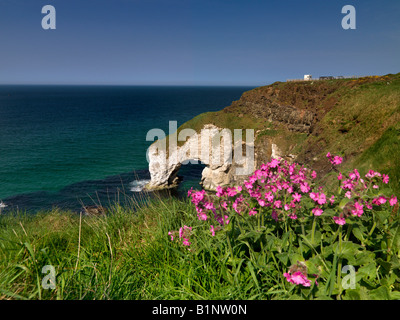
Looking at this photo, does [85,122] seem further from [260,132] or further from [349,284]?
[349,284]

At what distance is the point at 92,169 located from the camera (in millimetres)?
56312

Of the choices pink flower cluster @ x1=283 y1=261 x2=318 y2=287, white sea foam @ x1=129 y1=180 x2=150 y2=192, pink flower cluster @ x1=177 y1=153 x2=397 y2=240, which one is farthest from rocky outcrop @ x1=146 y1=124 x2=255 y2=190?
pink flower cluster @ x1=283 y1=261 x2=318 y2=287

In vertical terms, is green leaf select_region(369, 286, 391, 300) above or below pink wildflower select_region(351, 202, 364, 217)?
below

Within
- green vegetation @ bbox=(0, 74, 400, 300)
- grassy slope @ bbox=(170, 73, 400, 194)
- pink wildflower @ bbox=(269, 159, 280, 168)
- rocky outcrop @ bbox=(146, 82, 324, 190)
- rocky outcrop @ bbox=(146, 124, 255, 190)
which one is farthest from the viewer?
rocky outcrop @ bbox=(146, 124, 255, 190)

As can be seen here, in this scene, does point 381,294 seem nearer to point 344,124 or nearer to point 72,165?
point 344,124

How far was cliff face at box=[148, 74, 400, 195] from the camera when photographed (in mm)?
31891

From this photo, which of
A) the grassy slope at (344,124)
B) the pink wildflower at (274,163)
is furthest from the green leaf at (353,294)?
the grassy slope at (344,124)

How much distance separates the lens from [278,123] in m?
47.7

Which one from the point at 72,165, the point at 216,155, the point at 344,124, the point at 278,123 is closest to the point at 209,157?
the point at 216,155

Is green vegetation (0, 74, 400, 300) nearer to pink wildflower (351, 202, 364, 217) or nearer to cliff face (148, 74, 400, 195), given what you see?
pink wildflower (351, 202, 364, 217)

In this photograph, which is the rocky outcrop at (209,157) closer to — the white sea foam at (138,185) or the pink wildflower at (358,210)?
the white sea foam at (138,185)

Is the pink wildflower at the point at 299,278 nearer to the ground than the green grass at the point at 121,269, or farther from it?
farther from it

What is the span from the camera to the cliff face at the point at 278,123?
3189 cm

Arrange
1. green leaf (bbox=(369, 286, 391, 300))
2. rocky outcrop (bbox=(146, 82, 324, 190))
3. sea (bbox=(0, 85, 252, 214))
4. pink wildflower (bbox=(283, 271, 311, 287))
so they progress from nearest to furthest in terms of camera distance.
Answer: pink wildflower (bbox=(283, 271, 311, 287)), green leaf (bbox=(369, 286, 391, 300)), sea (bbox=(0, 85, 252, 214)), rocky outcrop (bbox=(146, 82, 324, 190))
